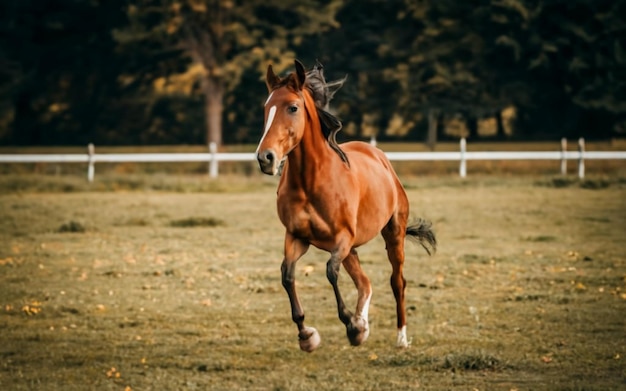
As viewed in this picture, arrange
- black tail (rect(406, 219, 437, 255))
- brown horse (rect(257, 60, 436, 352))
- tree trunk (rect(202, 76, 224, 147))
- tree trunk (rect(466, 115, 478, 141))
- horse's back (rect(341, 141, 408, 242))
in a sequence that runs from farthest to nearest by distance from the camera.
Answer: tree trunk (rect(466, 115, 478, 141)) < tree trunk (rect(202, 76, 224, 147)) < black tail (rect(406, 219, 437, 255)) < horse's back (rect(341, 141, 408, 242)) < brown horse (rect(257, 60, 436, 352))

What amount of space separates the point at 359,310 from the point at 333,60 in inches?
1496

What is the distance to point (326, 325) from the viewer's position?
1118 cm

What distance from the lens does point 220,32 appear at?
1537 inches

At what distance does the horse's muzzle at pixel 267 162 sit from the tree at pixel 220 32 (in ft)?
107

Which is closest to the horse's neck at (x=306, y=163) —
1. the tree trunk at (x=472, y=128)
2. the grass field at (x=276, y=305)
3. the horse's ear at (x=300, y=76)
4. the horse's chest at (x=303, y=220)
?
the horse's chest at (x=303, y=220)

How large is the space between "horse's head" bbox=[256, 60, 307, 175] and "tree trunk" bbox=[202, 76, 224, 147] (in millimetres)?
34243

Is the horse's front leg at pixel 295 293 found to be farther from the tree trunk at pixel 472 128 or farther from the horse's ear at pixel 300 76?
the tree trunk at pixel 472 128

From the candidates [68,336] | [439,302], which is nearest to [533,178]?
[439,302]

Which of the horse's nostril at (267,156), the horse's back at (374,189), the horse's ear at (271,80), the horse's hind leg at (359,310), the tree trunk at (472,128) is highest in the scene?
the tree trunk at (472,128)

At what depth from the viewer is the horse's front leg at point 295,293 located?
19.6 ft

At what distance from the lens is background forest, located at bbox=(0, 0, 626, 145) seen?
3956 cm

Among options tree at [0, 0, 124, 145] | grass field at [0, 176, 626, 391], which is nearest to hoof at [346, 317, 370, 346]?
grass field at [0, 176, 626, 391]

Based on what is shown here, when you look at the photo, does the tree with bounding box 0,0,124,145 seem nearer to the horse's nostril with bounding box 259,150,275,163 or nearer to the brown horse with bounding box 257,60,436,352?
the brown horse with bounding box 257,60,436,352

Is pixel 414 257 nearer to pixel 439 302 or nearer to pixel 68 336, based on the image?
pixel 439 302
